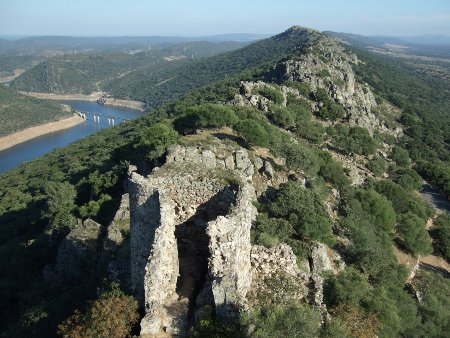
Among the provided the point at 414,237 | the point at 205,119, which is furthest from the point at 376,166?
the point at 205,119

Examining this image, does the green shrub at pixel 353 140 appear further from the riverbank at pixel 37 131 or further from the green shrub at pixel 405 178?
the riverbank at pixel 37 131

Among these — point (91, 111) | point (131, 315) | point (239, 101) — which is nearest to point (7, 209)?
point (239, 101)

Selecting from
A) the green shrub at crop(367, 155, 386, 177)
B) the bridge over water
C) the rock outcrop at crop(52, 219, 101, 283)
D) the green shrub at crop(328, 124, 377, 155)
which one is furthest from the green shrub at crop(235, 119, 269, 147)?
the bridge over water

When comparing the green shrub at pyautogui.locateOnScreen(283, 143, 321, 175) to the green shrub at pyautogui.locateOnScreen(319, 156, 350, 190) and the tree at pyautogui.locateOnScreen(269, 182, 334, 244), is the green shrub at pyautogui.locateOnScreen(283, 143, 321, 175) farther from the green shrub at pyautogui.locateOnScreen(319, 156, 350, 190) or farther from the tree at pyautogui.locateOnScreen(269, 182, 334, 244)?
the tree at pyautogui.locateOnScreen(269, 182, 334, 244)

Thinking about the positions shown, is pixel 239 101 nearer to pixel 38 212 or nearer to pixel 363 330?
pixel 38 212

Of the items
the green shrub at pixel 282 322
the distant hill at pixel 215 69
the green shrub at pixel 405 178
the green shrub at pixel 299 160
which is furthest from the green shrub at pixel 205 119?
the distant hill at pixel 215 69

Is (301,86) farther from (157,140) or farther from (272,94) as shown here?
(157,140)
